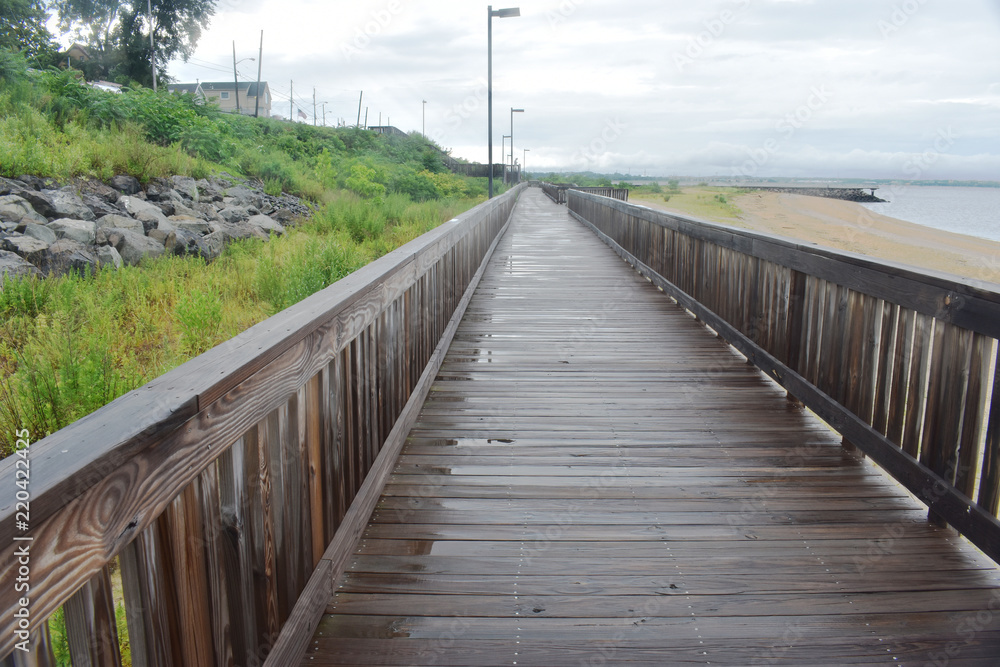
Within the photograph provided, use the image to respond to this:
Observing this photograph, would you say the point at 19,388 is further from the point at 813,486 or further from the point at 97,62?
the point at 97,62

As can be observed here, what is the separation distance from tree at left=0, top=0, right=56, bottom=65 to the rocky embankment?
82.4 ft

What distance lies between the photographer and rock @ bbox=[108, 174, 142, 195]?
13326mm

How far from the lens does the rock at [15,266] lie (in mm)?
8023

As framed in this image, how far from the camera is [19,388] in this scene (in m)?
4.43

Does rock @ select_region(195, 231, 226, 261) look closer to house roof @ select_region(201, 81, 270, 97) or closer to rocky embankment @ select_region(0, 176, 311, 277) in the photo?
rocky embankment @ select_region(0, 176, 311, 277)

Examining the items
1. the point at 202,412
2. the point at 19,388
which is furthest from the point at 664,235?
the point at 202,412

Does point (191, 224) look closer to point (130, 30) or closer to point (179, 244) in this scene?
point (179, 244)

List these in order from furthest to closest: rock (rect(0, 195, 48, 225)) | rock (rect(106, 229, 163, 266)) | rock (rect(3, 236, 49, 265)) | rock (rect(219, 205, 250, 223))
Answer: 1. rock (rect(219, 205, 250, 223))
2. rock (rect(106, 229, 163, 266))
3. rock (rect(0, 195, 48, 225))
4. rock (rect(3, 236, 49, 265))

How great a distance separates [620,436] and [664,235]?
226 inches

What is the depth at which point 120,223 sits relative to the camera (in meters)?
11.0

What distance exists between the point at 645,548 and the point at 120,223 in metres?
10.7

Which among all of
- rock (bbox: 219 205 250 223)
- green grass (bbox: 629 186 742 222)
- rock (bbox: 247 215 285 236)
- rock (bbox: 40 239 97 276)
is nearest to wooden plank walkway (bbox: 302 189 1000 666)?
rock (bbox: 40 239 97 276)

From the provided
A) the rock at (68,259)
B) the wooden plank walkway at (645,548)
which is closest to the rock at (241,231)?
the rock at (68,259)

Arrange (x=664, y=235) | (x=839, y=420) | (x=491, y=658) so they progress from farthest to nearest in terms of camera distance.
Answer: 1. (x=664, y=235)
2. (x=839, y=420)
3. (x=491, y=658)
